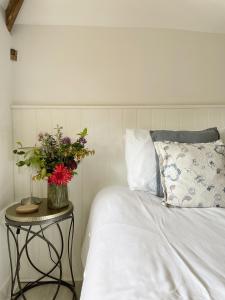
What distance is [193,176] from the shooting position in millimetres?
1417

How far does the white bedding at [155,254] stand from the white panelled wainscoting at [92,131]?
0.59 meters

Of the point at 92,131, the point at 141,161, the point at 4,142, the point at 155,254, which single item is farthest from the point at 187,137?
the point at 4,142

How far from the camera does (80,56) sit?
1960mm

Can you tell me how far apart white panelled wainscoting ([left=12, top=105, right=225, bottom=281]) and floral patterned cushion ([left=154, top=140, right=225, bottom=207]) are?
537 millimetres

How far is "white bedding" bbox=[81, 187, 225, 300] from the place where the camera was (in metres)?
0.70

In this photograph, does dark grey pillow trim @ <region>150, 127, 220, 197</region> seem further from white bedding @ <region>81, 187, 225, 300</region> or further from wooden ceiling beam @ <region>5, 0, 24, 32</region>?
wooden ceiling beam @ <region>5, 0, 24, 32</region>

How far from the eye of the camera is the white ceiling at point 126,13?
183 cm

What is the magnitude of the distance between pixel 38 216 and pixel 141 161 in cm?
71

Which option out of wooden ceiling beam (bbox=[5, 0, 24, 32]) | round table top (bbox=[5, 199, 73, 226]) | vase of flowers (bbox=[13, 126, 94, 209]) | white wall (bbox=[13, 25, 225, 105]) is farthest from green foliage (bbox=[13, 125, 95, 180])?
wooden ceiling beam (bbox=[5, 0, 24, 32])

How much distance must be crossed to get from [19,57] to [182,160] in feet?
4.61

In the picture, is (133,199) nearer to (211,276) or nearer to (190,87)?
(211,276)

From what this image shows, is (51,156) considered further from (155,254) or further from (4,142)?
(155,254)

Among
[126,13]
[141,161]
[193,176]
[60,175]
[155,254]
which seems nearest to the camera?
[155,254]

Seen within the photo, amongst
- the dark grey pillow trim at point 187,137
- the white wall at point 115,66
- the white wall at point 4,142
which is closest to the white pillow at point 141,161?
the dark grey pillow trim at point 187,137
